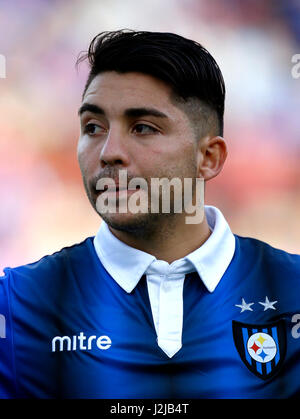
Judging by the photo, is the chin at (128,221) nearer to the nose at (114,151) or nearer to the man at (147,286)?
the man at (147,286)

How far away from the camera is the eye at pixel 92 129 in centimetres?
149

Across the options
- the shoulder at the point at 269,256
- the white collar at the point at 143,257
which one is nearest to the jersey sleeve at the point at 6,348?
the white collar at the point at 143,257

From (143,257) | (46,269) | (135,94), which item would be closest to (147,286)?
(143,257)

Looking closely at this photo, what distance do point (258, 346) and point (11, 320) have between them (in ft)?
2.19

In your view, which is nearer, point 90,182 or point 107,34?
point 90,182

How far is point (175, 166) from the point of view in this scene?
1483 millimetres

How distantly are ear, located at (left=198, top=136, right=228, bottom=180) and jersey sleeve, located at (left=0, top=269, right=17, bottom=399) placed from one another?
0.62 m

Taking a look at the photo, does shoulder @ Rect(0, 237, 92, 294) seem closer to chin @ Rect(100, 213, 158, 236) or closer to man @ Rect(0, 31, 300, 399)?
man @ Rect(0, 31, 300, 399)

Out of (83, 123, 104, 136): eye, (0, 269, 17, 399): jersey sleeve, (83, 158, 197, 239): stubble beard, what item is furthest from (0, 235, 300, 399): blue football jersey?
(83, 123, 104, 136): eye

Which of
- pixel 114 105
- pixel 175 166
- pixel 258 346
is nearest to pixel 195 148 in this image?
pixel 175 166

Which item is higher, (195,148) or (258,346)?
(195,148)
